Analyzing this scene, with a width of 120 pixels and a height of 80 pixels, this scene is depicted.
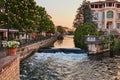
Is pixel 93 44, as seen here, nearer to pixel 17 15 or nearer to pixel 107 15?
pixel 17 15

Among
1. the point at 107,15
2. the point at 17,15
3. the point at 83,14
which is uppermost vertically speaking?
the point at 83,14

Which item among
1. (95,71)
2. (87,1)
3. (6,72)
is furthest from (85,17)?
(6,72)

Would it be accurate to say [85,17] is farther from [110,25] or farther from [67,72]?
[67,72]

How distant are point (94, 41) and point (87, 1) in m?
36.9

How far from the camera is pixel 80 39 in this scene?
216ft

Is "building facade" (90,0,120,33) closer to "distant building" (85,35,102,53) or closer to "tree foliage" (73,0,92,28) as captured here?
"tree foliage" (73,0,92,28)

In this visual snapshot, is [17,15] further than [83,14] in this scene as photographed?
No

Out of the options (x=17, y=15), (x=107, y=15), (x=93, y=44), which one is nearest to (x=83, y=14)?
(x=107, y=15)

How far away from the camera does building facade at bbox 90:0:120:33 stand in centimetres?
8644

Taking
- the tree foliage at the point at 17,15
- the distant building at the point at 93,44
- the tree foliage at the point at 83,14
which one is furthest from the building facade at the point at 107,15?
the tree foliage at the point at 17,15

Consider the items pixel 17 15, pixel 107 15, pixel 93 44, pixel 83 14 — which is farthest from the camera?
pixel 107 15

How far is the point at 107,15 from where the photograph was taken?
86750 mm

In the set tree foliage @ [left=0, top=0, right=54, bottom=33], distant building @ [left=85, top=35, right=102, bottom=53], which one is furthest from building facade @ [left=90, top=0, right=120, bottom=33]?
tree foliage @ [left=0, top=0, right=54, bottom=33]

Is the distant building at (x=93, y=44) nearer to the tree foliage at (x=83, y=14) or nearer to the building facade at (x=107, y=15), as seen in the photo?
the tree foliage at (x=83, y=14)
